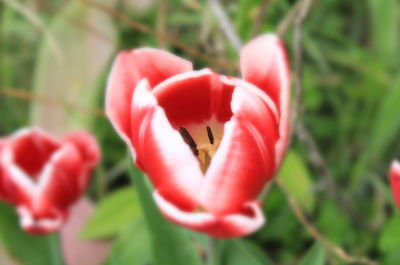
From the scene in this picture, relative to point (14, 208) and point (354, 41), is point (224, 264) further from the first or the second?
point (354, 41)

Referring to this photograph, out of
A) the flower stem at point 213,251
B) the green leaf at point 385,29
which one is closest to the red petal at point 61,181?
the flower stem at point 213,251

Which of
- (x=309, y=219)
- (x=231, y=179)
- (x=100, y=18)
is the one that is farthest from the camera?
(x=100, y=18)

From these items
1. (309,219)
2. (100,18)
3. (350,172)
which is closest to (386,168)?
(350,172)

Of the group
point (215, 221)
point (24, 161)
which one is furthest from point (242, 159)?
point (24, 161)

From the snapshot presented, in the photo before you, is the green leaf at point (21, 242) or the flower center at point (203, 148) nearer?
the flower center at point (203, 148)

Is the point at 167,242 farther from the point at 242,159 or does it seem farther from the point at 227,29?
the point at 227,29

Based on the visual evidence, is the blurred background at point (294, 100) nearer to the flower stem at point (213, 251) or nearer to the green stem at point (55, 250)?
the green stem at point (55, 250)

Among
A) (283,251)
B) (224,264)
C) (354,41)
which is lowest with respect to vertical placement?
(283,251)
